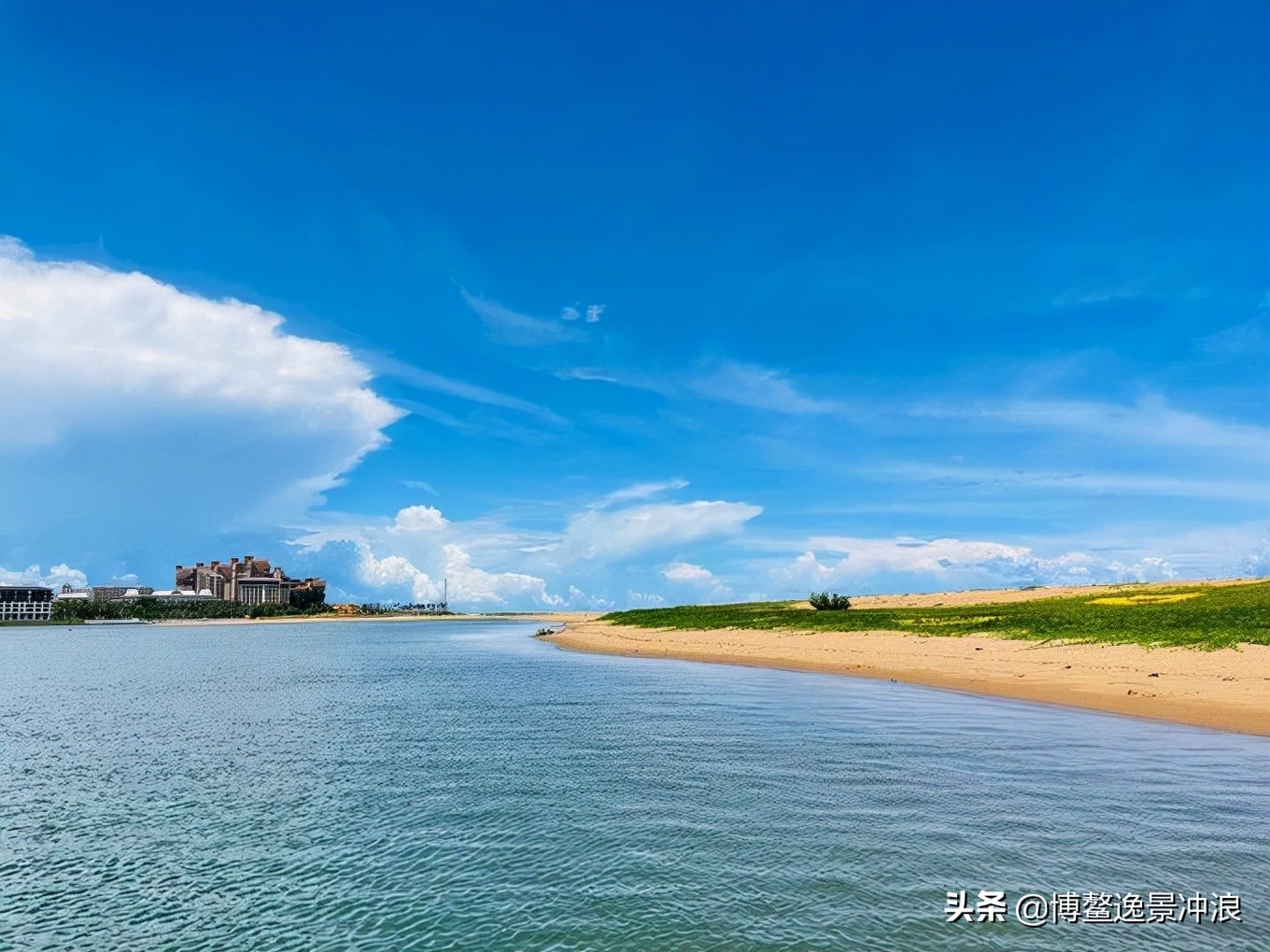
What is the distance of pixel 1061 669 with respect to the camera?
39.9 meters

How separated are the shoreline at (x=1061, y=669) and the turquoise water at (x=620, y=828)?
3138 millimetres

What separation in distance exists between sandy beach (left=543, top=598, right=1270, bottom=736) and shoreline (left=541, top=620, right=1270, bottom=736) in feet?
0.14

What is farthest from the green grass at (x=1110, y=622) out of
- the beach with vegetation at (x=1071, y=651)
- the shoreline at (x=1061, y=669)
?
the shoreline at (x=1061, y=669)

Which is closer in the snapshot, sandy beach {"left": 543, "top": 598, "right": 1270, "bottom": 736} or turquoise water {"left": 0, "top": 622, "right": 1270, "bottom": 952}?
turquoise water {"left": 0, "top": 622, "right": 1270, "bottom": 952}

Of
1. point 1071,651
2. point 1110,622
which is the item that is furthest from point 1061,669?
point 1110,622

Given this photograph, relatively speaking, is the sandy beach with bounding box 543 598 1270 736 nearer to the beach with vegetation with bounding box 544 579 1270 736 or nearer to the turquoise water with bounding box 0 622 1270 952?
the beach with vegetation with bounding box 544 579 1270 736

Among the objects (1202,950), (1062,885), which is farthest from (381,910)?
(1202,950)

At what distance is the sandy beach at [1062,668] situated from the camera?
29219 mm

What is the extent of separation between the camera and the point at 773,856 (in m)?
14.9

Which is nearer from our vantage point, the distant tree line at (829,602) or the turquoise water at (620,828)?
the turquoise water at (620,828)

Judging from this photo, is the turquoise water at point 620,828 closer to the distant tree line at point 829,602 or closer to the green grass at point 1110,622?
the green grass at point 1110,622

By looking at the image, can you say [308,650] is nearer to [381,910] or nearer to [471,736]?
[471,736]

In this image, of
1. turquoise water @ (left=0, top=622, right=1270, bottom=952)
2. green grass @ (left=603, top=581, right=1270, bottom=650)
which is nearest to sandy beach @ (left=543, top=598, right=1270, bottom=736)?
green grass @ (left=603, top=581, right=1270, bottom=650)

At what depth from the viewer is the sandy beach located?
29.2 meters
